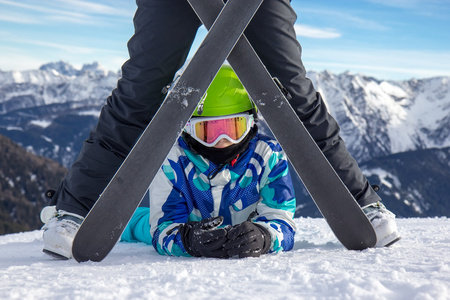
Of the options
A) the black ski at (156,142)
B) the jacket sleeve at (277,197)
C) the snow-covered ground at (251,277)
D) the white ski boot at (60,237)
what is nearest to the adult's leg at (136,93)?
the white ski boot at (60,237)

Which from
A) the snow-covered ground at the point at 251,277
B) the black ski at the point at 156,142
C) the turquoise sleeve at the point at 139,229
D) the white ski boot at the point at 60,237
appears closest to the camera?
A: the snow-covered ground at the point at 251,277

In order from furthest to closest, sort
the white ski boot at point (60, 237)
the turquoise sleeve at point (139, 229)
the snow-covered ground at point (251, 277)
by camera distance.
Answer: the turquoise sleeve at point (139, 229) < the white ski boot at point (60, 237) < the snow-covered ground at point (251, 277)

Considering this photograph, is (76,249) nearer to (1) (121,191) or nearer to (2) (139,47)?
(1) (121,191)

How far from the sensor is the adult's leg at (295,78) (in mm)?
2459

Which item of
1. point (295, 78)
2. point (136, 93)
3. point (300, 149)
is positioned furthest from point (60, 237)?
point (295, 78)

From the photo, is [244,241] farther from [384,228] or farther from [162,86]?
[162,86]

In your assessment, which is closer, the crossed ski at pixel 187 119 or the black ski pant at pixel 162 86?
the crossed ski at pixel 187 119

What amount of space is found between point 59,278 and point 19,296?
0.27 meters

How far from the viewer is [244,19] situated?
235cm

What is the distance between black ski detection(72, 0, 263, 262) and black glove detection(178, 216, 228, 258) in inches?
13.8

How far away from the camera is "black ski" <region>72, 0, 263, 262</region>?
2.24 m

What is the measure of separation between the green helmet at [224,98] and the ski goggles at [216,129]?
4 cm

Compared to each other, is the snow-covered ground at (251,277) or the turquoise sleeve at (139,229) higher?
the snow-covered ground at (251,277)

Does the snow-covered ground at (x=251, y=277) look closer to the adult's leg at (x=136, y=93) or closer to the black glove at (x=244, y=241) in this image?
the black glove at (x=244, y=241)
